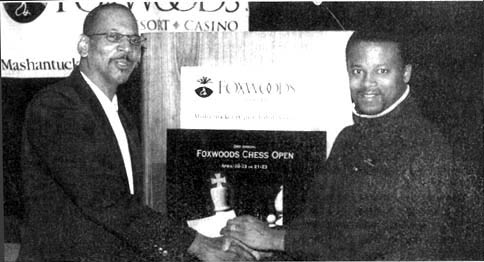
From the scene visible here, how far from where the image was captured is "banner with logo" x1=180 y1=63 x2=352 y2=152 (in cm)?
155

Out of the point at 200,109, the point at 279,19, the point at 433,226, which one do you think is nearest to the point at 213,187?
the point at 200,109

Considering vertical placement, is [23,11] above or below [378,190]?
above

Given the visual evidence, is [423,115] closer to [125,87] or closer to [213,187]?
[213,187]

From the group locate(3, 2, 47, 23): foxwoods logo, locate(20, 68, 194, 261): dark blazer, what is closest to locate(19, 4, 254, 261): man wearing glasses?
locate(20, 68, 194, 261): dark blazer

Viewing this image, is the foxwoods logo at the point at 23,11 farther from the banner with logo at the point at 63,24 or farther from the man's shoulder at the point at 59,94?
the man's shoulder at the point at 59,94

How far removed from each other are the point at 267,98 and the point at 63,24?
0.53 meters

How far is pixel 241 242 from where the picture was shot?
1.57 meters

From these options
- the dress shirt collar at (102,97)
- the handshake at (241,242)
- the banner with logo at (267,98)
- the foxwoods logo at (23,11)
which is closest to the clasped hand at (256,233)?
the handshake at (241,242)

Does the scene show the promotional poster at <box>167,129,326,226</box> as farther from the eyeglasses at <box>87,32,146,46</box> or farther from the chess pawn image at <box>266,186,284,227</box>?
the eyeglasses at <box>87,32,146,46</box>

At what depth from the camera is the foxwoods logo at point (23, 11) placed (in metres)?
1.58

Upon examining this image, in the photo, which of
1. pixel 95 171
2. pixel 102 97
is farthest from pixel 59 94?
pixel 95 171

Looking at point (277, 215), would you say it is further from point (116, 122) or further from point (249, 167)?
point (116, 122)

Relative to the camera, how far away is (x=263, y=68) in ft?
5.10

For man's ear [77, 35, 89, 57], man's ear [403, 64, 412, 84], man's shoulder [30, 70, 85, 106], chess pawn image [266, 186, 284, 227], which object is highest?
man's ear [77, 35, 89, 57]
